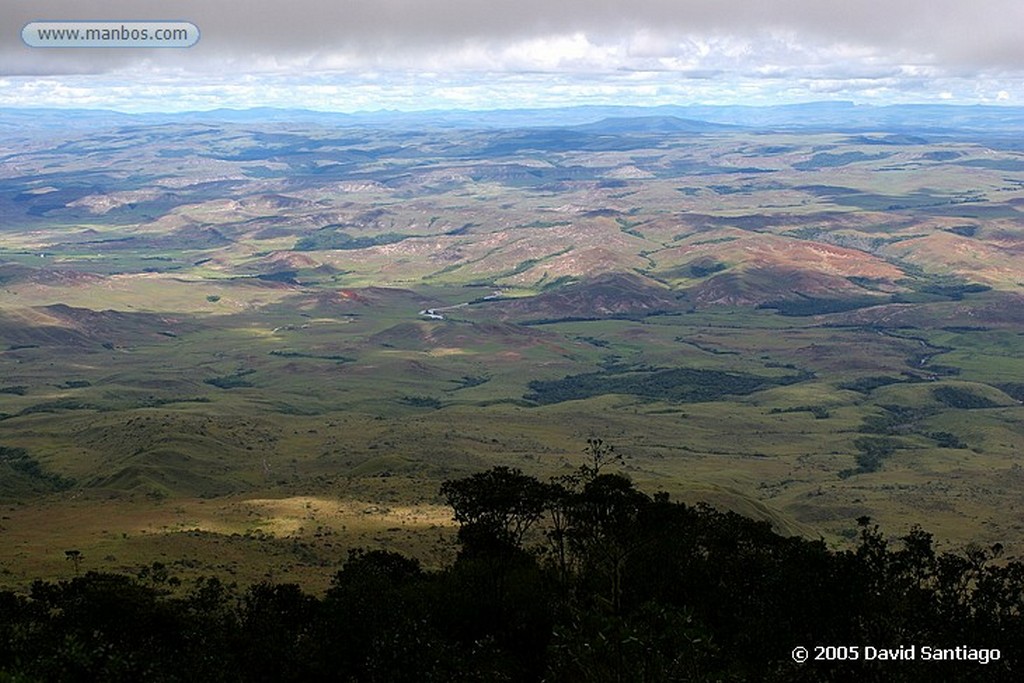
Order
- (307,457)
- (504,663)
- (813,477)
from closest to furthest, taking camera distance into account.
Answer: (504,663), (307,457), (813,477)

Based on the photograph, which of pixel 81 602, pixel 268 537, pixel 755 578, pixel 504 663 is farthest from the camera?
pixel 268 537

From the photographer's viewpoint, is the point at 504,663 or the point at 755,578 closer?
the point at 504,663

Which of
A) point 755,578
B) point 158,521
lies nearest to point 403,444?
point 158,521

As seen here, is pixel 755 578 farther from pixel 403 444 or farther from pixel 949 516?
pixel 403 444

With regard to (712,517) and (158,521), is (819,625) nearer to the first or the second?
(712,517)

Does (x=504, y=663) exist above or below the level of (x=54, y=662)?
below

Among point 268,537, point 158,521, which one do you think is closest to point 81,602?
point 268,537

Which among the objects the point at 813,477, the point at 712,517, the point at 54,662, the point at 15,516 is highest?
the point at 54,662
